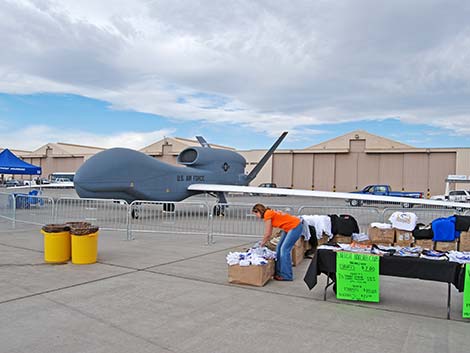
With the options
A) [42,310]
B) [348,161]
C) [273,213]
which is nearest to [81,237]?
[42,310]

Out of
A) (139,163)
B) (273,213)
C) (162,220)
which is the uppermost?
(139,163)

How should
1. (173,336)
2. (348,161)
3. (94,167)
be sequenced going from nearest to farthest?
(173,336)
(94,167)
(348,161)

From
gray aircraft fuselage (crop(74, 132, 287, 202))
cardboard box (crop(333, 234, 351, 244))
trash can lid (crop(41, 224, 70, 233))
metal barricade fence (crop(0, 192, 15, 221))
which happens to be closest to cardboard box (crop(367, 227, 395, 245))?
cardboard box (crop(333, 234, 351, 244))

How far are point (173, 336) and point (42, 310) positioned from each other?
6.55 ft

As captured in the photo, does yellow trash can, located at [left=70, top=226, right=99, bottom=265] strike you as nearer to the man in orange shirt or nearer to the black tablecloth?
the man in orange shirt

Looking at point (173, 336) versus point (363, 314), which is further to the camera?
point (363, 314)

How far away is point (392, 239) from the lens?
998 cm

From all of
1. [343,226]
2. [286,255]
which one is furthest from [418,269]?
[343,226]

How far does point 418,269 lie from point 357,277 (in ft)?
2.75

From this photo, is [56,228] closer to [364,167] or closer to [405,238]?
[405,238]

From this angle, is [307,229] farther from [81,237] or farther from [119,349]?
[119,349]

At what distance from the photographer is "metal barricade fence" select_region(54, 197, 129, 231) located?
1364 cm

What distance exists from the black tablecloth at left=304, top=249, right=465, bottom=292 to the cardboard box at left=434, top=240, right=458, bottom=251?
16.3ft

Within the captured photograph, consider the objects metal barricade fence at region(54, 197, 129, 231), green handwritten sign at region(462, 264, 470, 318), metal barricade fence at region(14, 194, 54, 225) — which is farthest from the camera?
metal barricade fence at region(14, 194, 54, 225)
